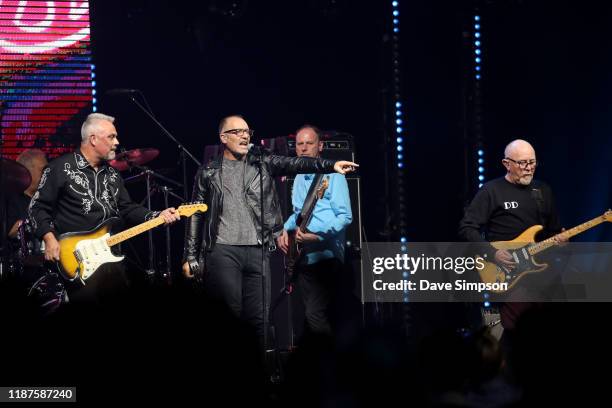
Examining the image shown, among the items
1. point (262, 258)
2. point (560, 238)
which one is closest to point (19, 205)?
point (262, 258)

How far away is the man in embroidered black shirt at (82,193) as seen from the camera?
610 centimetres

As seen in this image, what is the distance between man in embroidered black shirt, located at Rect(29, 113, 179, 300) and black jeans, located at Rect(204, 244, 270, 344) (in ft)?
1.61

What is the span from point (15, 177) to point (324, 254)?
9.14 feet

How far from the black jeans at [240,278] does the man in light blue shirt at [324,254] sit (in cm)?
66

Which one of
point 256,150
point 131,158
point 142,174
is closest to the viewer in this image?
point 256,150

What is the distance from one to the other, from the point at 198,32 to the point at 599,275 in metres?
4.77

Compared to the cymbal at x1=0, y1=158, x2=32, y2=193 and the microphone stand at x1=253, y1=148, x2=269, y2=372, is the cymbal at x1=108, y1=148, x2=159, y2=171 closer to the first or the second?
the cymbal at x1=0, y1=158, x2=32, y2=193

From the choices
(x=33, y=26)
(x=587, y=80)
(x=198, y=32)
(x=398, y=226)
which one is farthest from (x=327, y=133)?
(x=33, y=26)

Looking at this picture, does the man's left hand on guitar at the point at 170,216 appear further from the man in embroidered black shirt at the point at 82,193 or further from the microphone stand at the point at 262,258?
the microphone stand at the point at 262,258

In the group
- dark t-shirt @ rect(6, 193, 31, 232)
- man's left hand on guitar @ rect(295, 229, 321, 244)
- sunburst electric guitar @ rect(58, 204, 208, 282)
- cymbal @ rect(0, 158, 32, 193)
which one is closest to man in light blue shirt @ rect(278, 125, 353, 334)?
man's left hand on guitar @ rect(295, 229, 321, 244)

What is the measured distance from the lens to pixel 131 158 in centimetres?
845

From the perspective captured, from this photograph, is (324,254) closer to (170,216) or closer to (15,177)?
(170,216)

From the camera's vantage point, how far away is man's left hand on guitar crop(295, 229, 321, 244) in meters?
7.04

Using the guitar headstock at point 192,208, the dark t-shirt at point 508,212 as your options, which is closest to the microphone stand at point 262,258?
the guitar headstock at point 192,208
